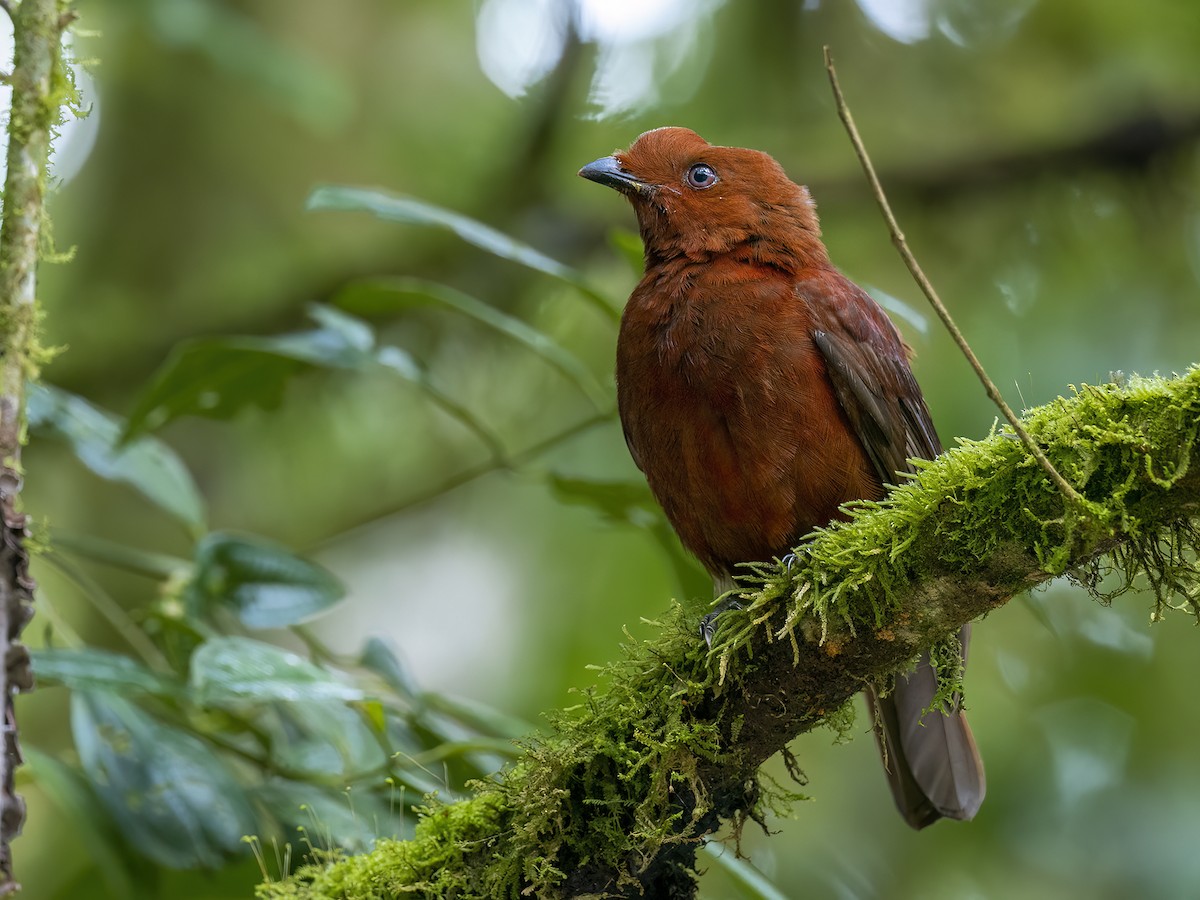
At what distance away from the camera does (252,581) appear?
3209mm

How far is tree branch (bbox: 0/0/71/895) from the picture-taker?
5.49ft

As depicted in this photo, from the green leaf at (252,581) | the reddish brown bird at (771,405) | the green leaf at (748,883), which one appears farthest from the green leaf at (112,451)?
the green leaf at (748,883)

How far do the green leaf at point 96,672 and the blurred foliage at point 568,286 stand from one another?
0.89 meters

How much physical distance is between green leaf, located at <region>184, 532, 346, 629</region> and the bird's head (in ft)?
4.23

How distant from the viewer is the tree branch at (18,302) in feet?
5.49

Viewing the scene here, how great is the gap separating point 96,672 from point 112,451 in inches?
28.9

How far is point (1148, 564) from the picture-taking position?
6.54 ft

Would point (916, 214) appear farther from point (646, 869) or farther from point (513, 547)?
point (646, 869)

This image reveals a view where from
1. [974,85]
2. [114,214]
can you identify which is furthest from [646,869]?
[974,85]

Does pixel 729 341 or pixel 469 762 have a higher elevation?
A: pixel 729 341

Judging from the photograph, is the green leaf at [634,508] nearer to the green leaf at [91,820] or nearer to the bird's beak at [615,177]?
the bird's beak at [615,177]

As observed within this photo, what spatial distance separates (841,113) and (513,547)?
16.7 ft

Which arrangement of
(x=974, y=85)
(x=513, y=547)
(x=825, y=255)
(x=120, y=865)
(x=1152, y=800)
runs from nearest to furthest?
(x=120, y=865) < (x=825, y=255) < (x=1152, y=800) < (x=974, y=85) < (x=513, y=547)

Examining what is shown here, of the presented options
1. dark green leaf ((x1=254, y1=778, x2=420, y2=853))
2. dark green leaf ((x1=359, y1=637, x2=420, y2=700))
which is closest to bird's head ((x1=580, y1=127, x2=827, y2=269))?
dark green leaf ((x1=359, y1=637, x2=420, y2=700))
